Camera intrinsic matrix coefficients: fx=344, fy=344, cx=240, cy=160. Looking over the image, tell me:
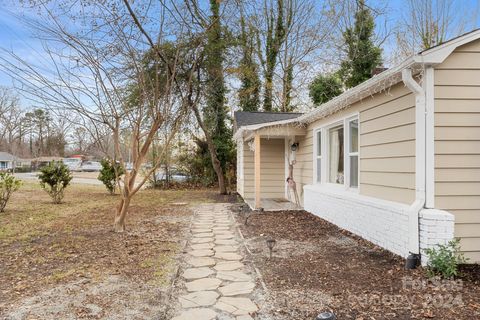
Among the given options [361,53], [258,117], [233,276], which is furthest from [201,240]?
[361,53]

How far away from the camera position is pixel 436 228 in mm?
3811

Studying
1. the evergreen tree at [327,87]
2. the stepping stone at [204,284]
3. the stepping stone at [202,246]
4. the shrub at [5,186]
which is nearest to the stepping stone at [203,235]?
the stepping stone at [202,246]

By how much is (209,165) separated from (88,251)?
36.8 ft

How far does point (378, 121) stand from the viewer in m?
5.10

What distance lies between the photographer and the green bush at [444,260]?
355 cm

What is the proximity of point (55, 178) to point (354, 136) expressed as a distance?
869cm

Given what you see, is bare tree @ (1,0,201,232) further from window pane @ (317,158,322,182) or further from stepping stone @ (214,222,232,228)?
window pane @ (317,158,322,182)

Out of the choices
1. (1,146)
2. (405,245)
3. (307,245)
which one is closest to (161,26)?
(307,245)

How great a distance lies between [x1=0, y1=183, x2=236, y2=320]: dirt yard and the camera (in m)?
3.02

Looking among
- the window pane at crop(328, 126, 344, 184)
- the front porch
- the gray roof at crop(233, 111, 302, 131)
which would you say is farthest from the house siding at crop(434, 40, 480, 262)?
the gray roof at crop(233, 111, 302, 131)

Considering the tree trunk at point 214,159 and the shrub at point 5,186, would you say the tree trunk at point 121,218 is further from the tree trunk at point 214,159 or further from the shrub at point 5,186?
the tree trunk at point 214,159

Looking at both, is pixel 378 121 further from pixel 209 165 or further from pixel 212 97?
pixel 209 165

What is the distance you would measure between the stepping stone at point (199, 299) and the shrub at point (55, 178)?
863 cm

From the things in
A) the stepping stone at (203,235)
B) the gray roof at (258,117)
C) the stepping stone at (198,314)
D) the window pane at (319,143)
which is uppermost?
the gray roof at (258,117)
